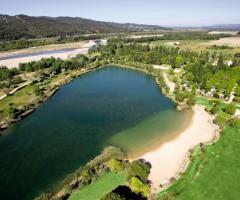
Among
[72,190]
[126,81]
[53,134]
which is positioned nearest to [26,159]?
[53,134]

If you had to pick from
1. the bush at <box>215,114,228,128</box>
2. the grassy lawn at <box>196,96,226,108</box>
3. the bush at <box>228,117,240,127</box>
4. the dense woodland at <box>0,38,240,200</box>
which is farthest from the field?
the bush at <box>215,114,228,128</box>

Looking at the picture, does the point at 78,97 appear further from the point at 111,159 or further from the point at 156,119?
the point at 111,159

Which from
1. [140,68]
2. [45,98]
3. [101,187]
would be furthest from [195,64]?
[101,187]

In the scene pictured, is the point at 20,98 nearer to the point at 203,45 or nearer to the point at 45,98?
the point at 45,98

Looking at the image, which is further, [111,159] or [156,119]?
[156,119]

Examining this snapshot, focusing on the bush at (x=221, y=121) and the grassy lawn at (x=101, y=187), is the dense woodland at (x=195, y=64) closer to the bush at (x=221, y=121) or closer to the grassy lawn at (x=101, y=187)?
the bush at (x=221, y=121)

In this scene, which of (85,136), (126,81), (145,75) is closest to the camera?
(85,136)

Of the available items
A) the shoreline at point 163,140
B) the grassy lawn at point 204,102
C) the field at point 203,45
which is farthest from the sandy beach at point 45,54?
the shoreline at point 163,140
